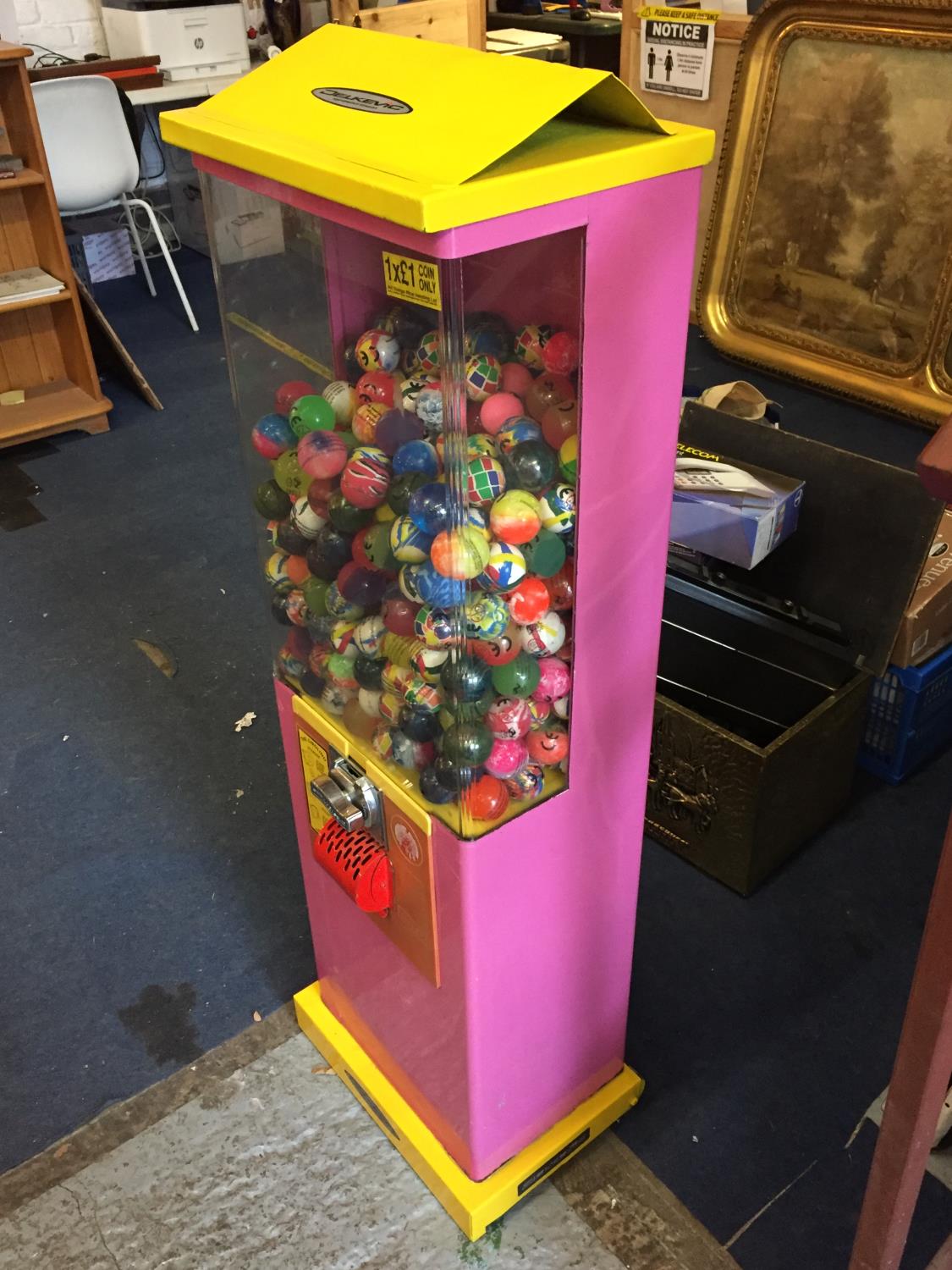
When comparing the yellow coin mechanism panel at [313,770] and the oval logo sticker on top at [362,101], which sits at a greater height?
the oval logo sticker on top at [362,101]

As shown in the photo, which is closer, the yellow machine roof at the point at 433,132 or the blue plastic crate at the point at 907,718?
the yellow machine roof at the point at 433,132

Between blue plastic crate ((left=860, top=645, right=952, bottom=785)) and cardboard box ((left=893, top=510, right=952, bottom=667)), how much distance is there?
24 millimetres

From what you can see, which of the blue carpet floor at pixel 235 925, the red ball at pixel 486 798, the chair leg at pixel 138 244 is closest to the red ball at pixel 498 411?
the red ball at pixel 486 798

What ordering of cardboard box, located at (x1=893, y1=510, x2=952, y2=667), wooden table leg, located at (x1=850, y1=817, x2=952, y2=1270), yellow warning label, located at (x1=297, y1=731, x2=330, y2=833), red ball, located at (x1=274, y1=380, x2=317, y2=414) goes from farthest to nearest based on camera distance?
cardboard box, located at (x1=893, y1=510, x2=952, y2=667) → yellow warning label, located at (x1=297, y1=731, x2=330, y2=833) → red ball, located at (x1=274, y1=380, x2=317, y2=414) → wooden table leg, located at (x1=850, y1=817, x2=952, y2=1270)

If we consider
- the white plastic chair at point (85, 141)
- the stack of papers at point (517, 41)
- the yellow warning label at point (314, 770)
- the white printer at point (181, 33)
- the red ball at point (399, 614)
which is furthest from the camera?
the stack of papers at point (517, 41)

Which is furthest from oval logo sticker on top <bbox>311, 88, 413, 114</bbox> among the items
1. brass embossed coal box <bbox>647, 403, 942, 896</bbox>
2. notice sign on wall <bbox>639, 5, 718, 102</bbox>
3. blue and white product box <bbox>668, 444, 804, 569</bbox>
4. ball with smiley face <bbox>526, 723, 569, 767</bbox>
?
notice sign on wall <bbox>639, 5, 718, 102</bbox>

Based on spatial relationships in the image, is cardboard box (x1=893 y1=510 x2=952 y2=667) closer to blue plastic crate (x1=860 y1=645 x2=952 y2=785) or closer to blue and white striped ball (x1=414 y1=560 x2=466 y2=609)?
blue plastic crate (x1=860 y1=645 x2=952 y2=785)

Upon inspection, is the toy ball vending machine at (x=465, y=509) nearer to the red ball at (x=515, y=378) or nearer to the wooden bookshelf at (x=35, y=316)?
the red ball at (x=515, y=378)

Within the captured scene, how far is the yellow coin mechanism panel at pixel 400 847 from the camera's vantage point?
1248mm

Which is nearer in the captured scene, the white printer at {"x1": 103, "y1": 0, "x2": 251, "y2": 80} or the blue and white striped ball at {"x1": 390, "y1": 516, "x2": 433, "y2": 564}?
the blue and white striped ball at {"x1": 390, "y1": 516, "x2": 433, "y2": 564}

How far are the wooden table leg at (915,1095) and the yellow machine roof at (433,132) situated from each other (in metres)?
0.60

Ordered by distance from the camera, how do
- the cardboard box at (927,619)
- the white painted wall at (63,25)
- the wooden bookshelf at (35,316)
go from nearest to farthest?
the cardboard box at (927,619) < the wooden bookshelf at (35,316) < the white painted wall at (63,25)

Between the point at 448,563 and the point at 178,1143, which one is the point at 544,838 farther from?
the point at 178,1143

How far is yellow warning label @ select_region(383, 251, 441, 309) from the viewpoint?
3.08 ft
